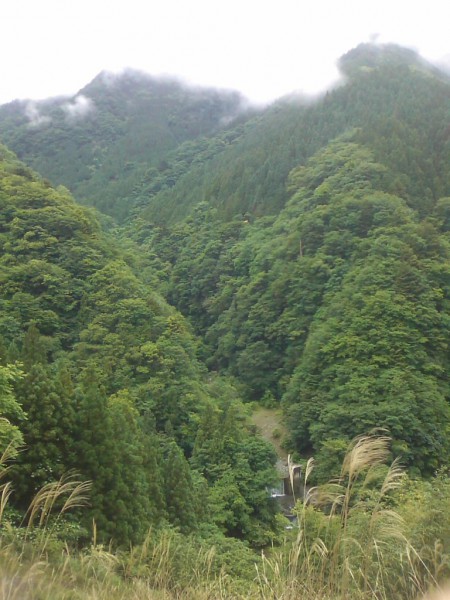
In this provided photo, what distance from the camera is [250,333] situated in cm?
4559

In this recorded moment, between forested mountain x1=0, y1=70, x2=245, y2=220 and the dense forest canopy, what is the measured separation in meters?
19.2

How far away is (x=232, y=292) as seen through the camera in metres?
51.1

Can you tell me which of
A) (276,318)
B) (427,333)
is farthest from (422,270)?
(276,318)

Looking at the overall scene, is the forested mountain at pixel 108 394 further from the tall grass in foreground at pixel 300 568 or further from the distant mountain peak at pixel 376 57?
the distant mountain peak at pixel 376 57

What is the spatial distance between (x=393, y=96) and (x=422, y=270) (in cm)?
3702

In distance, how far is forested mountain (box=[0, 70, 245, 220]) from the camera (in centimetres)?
9069

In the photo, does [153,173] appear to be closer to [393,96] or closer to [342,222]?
[393,96]

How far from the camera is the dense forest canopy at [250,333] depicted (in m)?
12.2

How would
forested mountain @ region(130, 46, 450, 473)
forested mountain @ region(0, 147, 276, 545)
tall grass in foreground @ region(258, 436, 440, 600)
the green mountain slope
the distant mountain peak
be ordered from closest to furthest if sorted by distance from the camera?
tall grass in foreground @ region(258, 436, 440, 600) < forested mountain @ region(0, 147, 276, 545) < forested mountain @ region(130, 46, 450, 473) < the green mountain slope < the distant mountain peak

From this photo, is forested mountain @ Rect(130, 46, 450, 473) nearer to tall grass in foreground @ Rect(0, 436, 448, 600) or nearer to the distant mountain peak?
the distant mountain peak

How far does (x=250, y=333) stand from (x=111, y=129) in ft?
236

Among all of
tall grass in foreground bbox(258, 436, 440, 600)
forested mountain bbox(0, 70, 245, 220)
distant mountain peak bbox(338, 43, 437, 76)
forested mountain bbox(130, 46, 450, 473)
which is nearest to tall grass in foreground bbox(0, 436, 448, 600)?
tall grass in foreground bbox(258, 436, 440, 600)

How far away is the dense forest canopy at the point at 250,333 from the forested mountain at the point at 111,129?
19180 millimetres

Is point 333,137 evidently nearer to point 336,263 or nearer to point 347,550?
point 336,263
